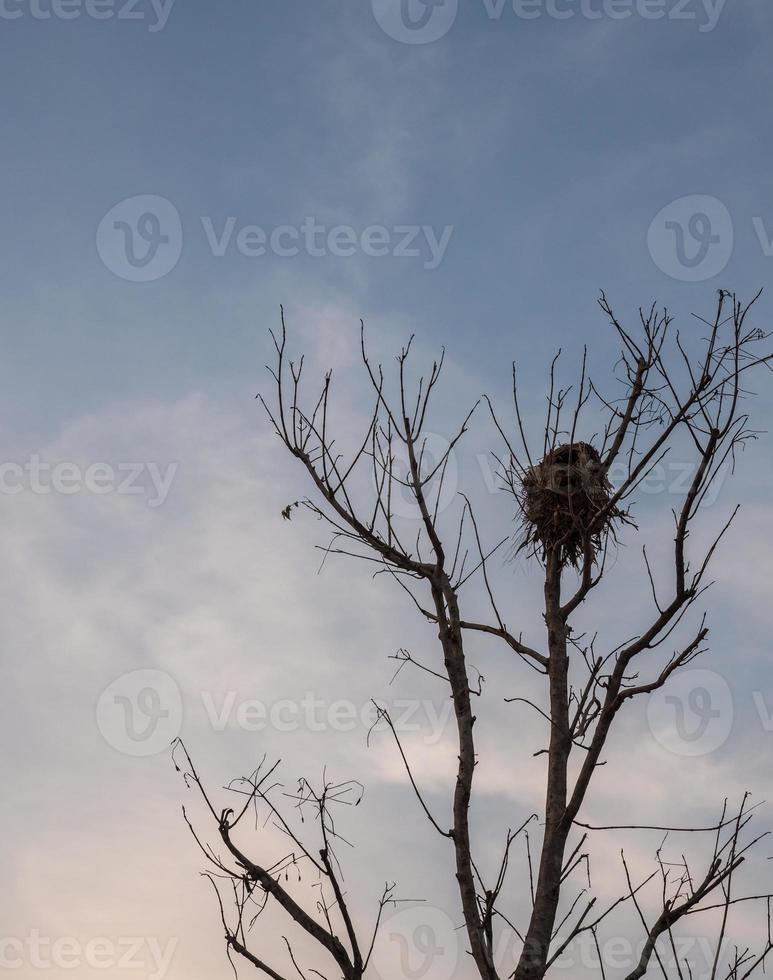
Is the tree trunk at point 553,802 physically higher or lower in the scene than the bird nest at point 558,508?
lower

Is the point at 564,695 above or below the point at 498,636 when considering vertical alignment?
below

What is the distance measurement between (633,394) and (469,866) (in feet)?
7.37

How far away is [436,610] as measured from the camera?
14.1 ft

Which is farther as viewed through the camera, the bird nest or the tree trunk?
the bird nest

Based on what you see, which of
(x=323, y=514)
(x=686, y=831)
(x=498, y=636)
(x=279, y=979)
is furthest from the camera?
(x=498, y=636)

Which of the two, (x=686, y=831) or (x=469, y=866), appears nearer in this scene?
(x=469, y=866)

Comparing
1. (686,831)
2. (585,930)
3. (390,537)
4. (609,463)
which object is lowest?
(585,930)

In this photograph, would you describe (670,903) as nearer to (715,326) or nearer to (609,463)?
(609,463)

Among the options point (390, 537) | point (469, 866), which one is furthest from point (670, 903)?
point (390, 537)

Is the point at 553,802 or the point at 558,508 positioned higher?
the point at 558,508

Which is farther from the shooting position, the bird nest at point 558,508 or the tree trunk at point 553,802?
the bird nest at point 558,508

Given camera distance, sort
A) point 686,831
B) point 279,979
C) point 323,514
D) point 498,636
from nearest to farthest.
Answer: point 279,979 < point 686,831 < point 323,514 < point 498,636

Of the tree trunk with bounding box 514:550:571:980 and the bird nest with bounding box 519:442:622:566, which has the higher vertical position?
the bird nest with bounding box 519:442:622:566

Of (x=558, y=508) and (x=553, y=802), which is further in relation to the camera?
(x=558, y=508)
